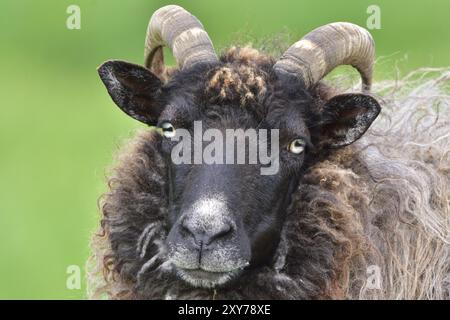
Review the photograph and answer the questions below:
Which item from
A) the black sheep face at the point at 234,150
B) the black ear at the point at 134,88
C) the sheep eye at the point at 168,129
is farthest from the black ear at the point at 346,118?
the black ear at the point at 134,88

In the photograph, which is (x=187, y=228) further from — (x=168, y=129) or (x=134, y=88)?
(x=134, y=88)

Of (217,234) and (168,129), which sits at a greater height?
(168,129)

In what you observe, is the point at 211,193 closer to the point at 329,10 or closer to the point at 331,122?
the point at 331,122

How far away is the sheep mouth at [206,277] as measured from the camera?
745cm

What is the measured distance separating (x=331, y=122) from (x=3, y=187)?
32.5ft

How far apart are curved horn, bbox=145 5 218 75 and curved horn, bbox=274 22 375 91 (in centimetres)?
58

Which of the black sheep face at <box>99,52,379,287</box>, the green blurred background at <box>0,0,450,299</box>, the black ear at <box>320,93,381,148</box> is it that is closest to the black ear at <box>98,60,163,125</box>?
the black sheep face at <box>99,52,379,287</box>

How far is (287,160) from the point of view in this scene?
26.2 feet

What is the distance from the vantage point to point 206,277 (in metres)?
7.46

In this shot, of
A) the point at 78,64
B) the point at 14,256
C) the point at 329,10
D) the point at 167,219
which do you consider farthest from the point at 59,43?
the point at 167,219

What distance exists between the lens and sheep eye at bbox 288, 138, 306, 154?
7.99m

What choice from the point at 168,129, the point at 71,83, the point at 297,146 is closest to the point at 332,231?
the point at 297,146

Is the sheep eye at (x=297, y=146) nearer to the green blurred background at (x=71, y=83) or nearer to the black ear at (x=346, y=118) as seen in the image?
the black ear at (x=346, y=118)

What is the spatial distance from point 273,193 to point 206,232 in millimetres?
818
